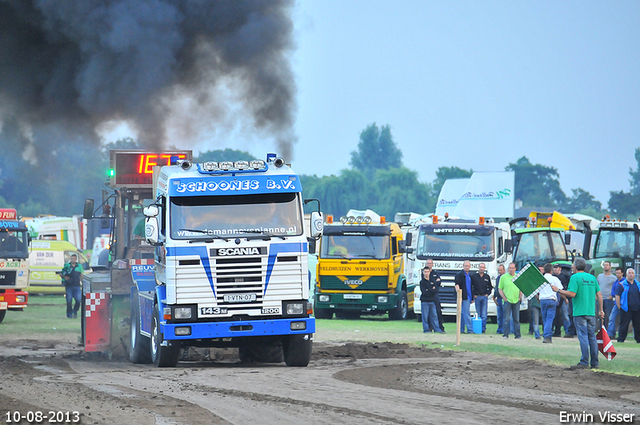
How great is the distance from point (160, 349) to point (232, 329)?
4.42 ft

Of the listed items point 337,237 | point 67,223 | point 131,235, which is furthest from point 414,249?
point 67,223

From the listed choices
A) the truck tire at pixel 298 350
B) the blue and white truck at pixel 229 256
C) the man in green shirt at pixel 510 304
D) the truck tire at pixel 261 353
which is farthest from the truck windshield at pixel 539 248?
the blue and white truck at pixel 229 256

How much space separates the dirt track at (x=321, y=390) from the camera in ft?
30.8

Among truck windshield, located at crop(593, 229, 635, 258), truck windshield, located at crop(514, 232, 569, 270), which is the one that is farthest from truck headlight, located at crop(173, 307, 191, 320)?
truck windshield, located at crop(514, 232, 569, 270)

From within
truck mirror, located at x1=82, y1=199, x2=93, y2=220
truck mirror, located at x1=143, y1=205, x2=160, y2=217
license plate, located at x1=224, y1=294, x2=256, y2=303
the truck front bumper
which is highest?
truck mirror, located at x1=82, y1=199, x2=93, y2=220

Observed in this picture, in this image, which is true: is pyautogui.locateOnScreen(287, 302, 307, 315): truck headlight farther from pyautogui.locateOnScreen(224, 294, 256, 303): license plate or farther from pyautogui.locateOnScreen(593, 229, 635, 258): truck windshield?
pyautogui.locateOnScreen(593, 229, 635, 258): truck windshield

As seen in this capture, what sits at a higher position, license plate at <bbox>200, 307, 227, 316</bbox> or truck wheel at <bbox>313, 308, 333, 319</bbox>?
license plate at <bbox>200, 307, 227, 316</bbox>

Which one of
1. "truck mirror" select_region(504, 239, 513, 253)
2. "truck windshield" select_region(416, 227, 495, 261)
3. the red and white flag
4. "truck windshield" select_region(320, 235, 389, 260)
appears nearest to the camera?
the red and white flag

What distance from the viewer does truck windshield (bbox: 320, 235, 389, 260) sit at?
27.5m

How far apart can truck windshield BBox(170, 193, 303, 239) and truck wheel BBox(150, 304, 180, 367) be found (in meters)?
1.52

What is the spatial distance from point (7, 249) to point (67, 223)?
77.5ft

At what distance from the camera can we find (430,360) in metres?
15.5

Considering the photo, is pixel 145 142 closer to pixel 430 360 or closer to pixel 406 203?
pixel 430 360

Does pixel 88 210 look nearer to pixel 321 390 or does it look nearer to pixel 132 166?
pixel 132 166
